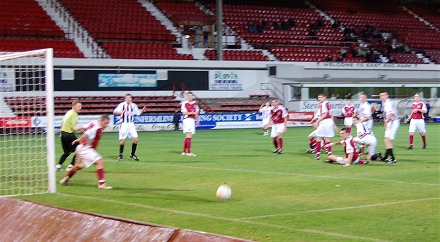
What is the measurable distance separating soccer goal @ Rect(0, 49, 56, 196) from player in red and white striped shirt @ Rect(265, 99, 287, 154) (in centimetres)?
785

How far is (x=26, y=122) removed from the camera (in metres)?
19.0

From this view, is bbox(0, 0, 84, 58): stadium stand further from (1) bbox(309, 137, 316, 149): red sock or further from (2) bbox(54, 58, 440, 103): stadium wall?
(1) bbox(309, 137, 316, 149): red sock

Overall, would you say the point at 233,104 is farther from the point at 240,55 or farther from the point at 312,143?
the point at 312,143

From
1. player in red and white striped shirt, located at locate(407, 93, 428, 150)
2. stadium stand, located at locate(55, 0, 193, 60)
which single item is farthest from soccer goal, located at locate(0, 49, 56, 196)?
stadium stand, located at locate(55, 0, 193, 60)

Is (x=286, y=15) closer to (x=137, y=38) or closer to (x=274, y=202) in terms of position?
(x=137, y=38)

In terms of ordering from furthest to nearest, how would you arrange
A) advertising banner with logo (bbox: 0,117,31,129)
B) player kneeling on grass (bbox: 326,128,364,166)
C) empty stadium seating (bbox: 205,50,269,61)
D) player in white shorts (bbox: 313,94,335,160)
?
1. empty stadium seating (bbox: 205,50,269,61)
2. player in white shorts (bbox: 313,94,335,160)
3. player kneeling on grass (bbox: 326,128,364,166)
4. advertising banner with logo (bbox: 0,117,31,129)

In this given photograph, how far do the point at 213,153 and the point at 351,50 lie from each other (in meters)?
32.0

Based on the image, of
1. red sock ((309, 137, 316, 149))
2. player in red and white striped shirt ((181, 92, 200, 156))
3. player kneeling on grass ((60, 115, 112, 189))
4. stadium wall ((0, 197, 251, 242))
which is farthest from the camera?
red sock ((309, 137, 316, 149))

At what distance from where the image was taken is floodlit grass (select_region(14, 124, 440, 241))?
9.80 metres

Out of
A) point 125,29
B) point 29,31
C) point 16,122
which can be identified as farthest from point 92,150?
point 125,29

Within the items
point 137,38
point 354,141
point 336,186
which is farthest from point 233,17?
point 336,186

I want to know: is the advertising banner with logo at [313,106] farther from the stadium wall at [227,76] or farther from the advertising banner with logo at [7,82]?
the advertising banner with logo at [7,82]

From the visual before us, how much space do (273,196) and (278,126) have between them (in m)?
10.9

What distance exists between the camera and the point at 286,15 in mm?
55844
